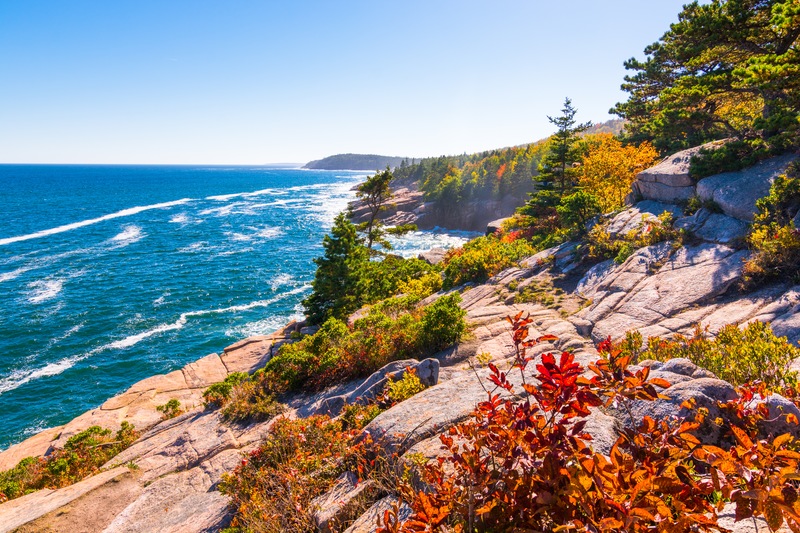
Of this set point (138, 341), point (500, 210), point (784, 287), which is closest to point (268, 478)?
point (784, 287)

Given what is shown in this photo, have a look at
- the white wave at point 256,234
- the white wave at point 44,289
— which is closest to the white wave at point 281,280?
the white wave at point 44,289

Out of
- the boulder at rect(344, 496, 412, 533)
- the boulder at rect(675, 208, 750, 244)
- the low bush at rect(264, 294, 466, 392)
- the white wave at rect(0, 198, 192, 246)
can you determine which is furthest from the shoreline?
the white wave at rect(0, 198, 192, 246)

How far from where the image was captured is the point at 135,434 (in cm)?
1416

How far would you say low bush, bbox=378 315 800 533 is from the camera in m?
2.07

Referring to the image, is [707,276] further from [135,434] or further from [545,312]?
[135,434]

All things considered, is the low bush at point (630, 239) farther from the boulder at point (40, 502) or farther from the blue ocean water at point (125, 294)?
the blue ocean water at point (125, 294)

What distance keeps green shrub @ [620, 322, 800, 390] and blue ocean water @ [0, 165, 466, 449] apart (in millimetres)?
28159

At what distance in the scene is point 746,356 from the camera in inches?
233

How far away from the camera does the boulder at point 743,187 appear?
12930 mm

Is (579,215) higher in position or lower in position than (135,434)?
higher

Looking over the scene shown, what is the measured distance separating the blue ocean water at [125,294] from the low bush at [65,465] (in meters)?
10.2

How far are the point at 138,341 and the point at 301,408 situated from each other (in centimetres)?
2448

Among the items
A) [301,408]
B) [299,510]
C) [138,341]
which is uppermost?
[299,510]

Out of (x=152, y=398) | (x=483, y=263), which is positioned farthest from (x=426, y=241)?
(x=152, y=398)
